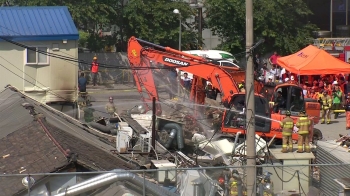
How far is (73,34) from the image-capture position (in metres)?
30.5

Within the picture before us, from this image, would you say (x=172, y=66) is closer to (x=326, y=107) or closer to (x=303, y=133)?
(x=303, y=133)

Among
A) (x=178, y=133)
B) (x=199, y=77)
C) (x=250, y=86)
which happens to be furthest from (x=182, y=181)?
(x=199, y=77)

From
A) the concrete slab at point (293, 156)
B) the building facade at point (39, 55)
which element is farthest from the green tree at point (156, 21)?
the concrete slab at point (293, 156)

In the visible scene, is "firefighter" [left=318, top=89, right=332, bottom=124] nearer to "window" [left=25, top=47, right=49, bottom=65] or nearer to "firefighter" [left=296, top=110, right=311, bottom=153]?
"firefighter" [left=296, top=110, right=311, bottom=153]

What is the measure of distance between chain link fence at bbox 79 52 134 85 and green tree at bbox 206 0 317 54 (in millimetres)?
5507

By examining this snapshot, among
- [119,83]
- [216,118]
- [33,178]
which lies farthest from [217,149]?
[119,83]

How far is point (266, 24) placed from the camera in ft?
141

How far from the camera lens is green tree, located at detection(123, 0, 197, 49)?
43344 mm

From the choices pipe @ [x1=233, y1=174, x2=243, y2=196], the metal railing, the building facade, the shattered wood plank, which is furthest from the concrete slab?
the building facade

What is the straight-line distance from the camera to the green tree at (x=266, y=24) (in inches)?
1686

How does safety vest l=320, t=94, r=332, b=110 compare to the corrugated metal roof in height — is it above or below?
below

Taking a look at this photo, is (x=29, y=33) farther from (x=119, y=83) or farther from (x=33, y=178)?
(x=33, y=178)

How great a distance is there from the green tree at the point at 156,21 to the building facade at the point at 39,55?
12571mm

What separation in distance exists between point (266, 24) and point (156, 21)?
19.7 ft
